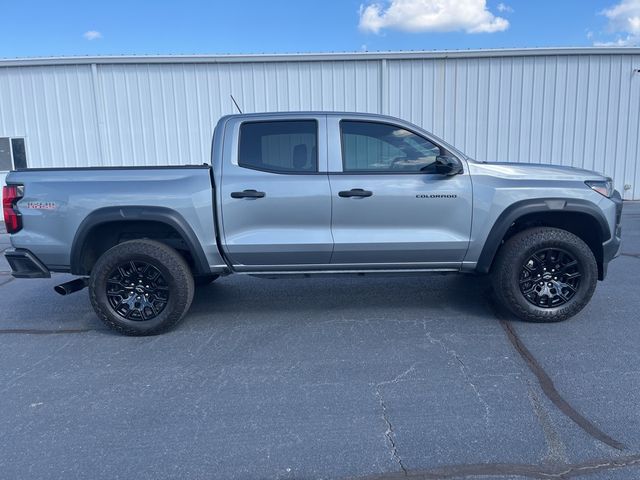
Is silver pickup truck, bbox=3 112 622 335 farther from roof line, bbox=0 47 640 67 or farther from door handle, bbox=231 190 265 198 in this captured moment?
roof line, bbox=0 47 640 67

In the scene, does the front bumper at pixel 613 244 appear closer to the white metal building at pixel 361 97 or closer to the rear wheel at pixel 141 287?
the rear wheel at pixel 141 287

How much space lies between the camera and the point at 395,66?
12617 millimetres

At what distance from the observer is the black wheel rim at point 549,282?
4.79m

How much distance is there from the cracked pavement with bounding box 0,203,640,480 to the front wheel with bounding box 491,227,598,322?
183 millimetres

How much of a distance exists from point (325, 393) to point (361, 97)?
10303 millimetres

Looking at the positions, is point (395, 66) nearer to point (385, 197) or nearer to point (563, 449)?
point (385, 197)

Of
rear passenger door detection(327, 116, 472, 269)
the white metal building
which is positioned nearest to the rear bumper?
rear passenger door detection(327, 116, 472, 269)

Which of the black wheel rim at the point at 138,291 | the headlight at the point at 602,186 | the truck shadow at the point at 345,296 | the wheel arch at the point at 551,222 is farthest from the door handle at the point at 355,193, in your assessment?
the headlight at the point at 602,186

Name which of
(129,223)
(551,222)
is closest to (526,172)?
(551,222)

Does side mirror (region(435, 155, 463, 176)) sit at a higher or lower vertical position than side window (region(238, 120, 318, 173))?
lower

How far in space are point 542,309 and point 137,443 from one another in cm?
365

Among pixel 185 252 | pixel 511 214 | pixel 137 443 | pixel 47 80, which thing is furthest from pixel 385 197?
pixel 47 80

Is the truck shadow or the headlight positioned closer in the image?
the headlight

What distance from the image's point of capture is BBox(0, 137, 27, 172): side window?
1322 centimetres
